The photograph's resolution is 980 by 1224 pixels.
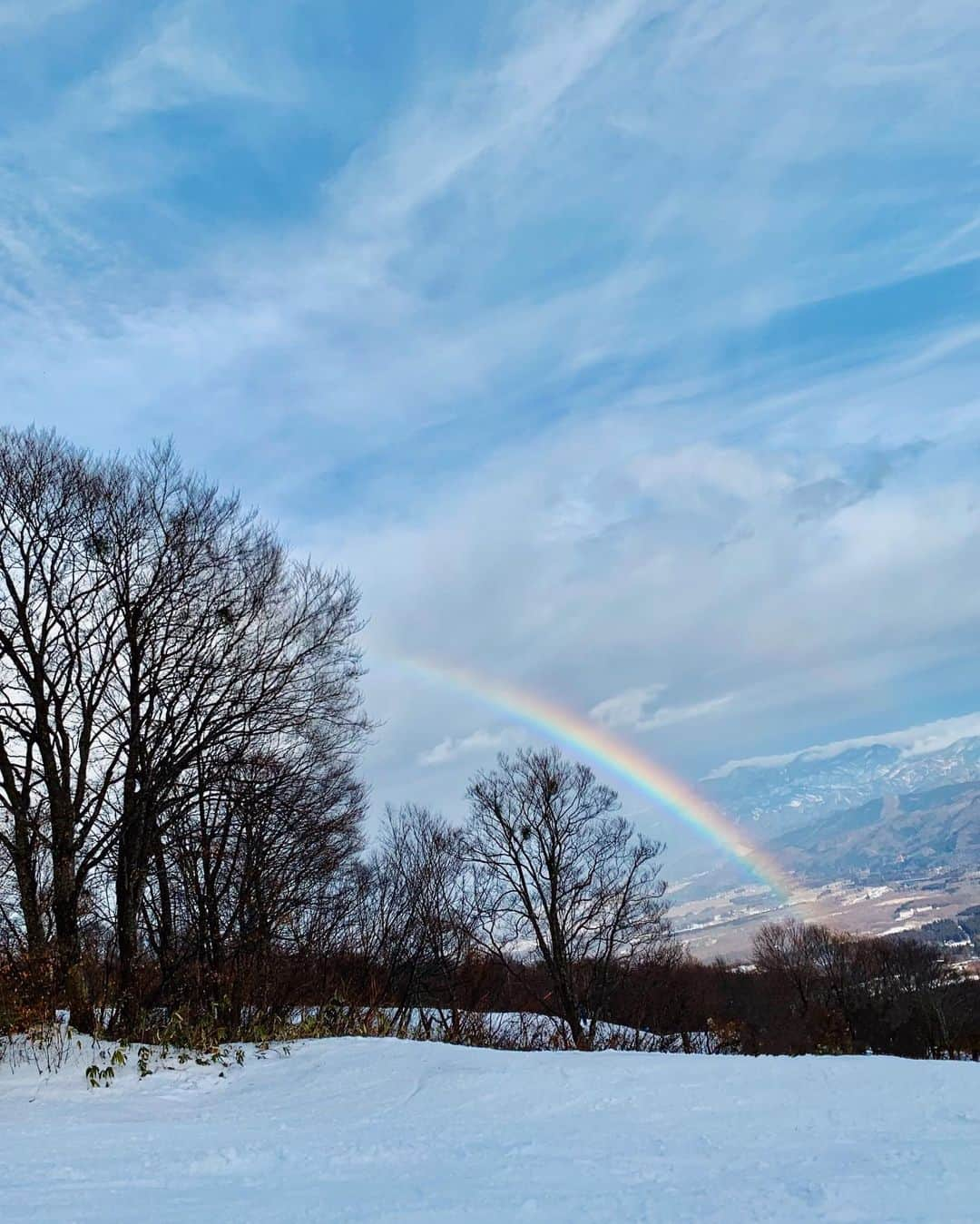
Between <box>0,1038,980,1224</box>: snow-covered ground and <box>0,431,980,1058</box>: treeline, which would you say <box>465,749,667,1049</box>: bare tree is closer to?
<box>0,431,980,1058</box>: treeline

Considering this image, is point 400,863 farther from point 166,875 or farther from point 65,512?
point 65,512

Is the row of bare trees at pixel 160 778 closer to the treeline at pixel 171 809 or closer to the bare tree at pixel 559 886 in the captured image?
the treeline at pixel 171 809

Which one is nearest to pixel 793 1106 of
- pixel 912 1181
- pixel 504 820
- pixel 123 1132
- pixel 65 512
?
pixel 912 1181

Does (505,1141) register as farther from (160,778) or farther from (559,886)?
(559,886)

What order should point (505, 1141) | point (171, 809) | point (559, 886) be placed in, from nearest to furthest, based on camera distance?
point (505, 1141) < point (171, 809) < point (559, 886)

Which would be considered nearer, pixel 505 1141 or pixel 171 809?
pixel 505 1141

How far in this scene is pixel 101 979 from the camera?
13617mm

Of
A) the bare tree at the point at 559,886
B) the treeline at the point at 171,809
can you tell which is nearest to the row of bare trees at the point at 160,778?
the treeline at the point at 171,809

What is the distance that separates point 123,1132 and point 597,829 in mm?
22152

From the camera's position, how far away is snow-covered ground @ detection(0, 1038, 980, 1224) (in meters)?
4.81

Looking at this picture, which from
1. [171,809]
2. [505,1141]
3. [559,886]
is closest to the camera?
[505,1141]

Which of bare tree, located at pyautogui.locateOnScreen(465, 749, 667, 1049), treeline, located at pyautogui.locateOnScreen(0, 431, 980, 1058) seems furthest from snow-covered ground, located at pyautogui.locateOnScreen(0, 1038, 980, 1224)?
bare tree, located at pyautogui.locateOnScreen(465, 749, 667, 1049)

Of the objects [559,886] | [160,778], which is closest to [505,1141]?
[160,778]

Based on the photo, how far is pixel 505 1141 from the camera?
6.55 m
